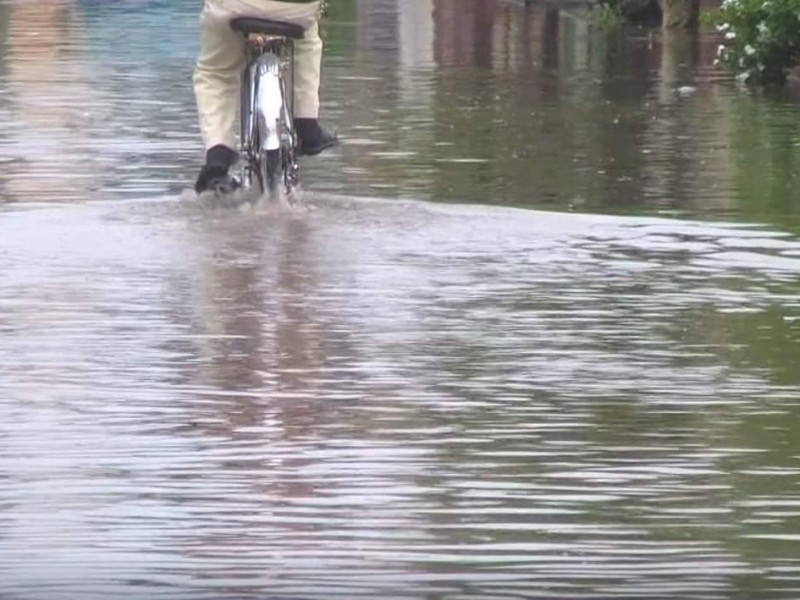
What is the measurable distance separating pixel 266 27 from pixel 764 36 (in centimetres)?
908

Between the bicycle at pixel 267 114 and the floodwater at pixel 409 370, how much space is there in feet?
0.77

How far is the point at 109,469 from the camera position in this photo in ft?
21.1

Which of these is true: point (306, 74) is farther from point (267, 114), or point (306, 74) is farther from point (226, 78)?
point (267, 114)

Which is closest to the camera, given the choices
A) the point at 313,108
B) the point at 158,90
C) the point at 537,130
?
the point at 313,108

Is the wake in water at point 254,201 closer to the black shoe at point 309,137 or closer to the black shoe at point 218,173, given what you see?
the black shoe at point 218,173

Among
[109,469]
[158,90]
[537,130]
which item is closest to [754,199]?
[537,130]

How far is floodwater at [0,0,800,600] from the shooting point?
5.66 m

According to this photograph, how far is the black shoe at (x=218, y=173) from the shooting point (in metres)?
11.2

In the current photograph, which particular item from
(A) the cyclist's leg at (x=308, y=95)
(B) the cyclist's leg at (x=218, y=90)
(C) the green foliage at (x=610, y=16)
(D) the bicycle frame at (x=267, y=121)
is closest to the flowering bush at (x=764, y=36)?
(A) the cyclist's leg at (x=308, y=95)

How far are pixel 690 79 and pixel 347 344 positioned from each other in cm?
1255

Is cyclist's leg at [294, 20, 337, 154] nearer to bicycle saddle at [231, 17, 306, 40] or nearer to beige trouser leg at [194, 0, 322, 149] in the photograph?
beige trouser leg at [194, 0, 322, 149]

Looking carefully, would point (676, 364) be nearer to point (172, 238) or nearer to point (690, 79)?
point (172, 238)

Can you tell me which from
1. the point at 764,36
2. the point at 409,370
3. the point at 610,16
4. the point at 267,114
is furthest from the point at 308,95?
the point at 610,16

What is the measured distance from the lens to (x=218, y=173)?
11.2 m
